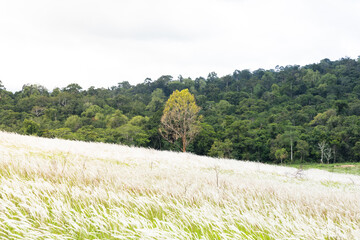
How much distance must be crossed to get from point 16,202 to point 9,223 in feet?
2.01

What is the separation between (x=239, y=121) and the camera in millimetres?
61750

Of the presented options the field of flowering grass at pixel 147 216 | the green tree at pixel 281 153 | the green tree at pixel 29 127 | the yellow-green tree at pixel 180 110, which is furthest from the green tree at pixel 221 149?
the field of flowering grass at pixel 147 216

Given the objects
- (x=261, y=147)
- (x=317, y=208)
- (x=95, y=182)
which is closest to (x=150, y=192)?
(x=95, y=182)

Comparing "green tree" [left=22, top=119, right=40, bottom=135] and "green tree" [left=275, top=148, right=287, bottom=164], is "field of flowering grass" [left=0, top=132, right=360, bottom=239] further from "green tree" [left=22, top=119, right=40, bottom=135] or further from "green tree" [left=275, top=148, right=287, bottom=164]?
"green tree" [left=275, top=148, right=287, bottom=164]

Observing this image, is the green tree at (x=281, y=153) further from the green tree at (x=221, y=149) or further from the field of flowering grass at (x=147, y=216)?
the field of flowering grass at (x=147, y=216)

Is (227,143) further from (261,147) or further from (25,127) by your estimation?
(25,127)

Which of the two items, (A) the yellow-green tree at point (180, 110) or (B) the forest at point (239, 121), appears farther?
(B) the forest at point (239, 121)

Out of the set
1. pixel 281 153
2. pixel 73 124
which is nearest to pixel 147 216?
pixel 281 153

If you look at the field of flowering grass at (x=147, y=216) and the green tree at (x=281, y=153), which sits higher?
the field of flowering grass at (x=147, y=216)

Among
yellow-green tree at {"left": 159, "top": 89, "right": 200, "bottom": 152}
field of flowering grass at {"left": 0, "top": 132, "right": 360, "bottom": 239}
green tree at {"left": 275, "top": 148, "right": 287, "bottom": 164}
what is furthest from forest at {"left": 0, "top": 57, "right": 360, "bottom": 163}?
field of flowering grass at {"left": 0, "top": 132, "right": 360, "bottom": 239}

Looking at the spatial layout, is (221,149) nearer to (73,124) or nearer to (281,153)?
(281,153)

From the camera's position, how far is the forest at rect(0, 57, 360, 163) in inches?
2229

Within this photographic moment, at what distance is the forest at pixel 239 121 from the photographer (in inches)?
2229

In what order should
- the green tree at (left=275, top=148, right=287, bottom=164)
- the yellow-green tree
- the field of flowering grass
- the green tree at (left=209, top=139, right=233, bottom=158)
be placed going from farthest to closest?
the green tree at (left=275, top=148, right=287, bottom=164) < the green tree at (left=209, top=139, right=233, bottom=158) < the yellow-green tree < the field of flowering grass
